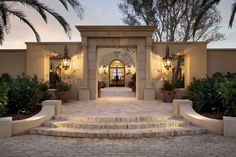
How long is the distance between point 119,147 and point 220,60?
35.1 ft

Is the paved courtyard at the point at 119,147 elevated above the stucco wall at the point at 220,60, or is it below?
below

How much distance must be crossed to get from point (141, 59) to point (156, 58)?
30.5 inches

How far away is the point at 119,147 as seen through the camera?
6.86 metres

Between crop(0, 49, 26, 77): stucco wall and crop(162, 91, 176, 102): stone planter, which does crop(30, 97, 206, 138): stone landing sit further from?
crop(0, 49, 26, 77): stucco wall

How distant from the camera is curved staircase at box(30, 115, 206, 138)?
7.91 meters

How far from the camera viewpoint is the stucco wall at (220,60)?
619 inches

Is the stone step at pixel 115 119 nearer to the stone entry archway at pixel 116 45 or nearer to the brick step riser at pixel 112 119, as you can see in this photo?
the brick step riser at pixel 112 119

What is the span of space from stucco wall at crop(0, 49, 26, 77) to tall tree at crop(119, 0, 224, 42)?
984 cm

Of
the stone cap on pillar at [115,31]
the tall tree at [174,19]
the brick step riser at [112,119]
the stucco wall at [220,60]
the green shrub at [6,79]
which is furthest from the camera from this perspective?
the tall tree at [174,19]

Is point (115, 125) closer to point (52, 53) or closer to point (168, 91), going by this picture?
point (168, 91)

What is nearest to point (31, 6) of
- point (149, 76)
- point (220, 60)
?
point (149, 76)

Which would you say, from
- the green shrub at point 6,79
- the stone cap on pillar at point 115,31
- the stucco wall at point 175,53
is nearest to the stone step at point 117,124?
the green shrub at point 6,79

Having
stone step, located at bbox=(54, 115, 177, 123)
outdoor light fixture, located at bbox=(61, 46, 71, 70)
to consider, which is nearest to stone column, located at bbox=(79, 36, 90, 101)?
outdoor light fixture, located at bbox=(61, 46, 71, 70)

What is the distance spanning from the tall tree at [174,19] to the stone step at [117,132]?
1448 cm
